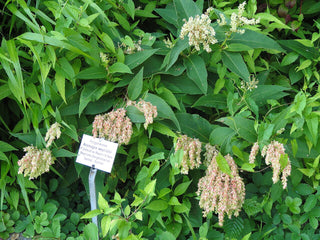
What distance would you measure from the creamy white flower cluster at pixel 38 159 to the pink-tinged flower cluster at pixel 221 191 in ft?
1.90

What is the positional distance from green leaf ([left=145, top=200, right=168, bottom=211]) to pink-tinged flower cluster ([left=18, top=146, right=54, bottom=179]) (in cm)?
43

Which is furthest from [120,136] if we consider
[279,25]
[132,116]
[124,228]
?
[279,25]

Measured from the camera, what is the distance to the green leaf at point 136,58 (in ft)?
4.70

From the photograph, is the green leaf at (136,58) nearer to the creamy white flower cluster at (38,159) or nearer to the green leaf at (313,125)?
the creamy white flower cluster at (38,159)

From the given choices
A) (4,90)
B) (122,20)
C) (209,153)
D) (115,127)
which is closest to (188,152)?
(209,153)

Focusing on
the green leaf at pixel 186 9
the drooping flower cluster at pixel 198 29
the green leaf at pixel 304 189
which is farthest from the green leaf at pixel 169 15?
the green leaf at pixel 304 189

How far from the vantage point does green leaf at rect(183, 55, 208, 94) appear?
1435 millimetres

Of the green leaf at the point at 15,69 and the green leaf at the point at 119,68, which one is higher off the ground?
the green leaf at the point at 15,69

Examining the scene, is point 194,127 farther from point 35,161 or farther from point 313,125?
point 35,161

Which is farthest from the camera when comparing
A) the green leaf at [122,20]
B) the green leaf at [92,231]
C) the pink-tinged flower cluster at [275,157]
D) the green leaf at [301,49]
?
the green leaf at [301,49]

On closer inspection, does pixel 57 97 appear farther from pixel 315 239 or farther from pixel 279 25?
pixel 315 239

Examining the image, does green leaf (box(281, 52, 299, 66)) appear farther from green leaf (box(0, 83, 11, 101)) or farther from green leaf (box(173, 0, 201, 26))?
green leaf (box(0, 83, 11, 101))

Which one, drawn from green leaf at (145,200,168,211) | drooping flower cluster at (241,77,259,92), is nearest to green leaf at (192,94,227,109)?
drooping flower cluster at (241,77,259,92)

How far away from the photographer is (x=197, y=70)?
146cm
